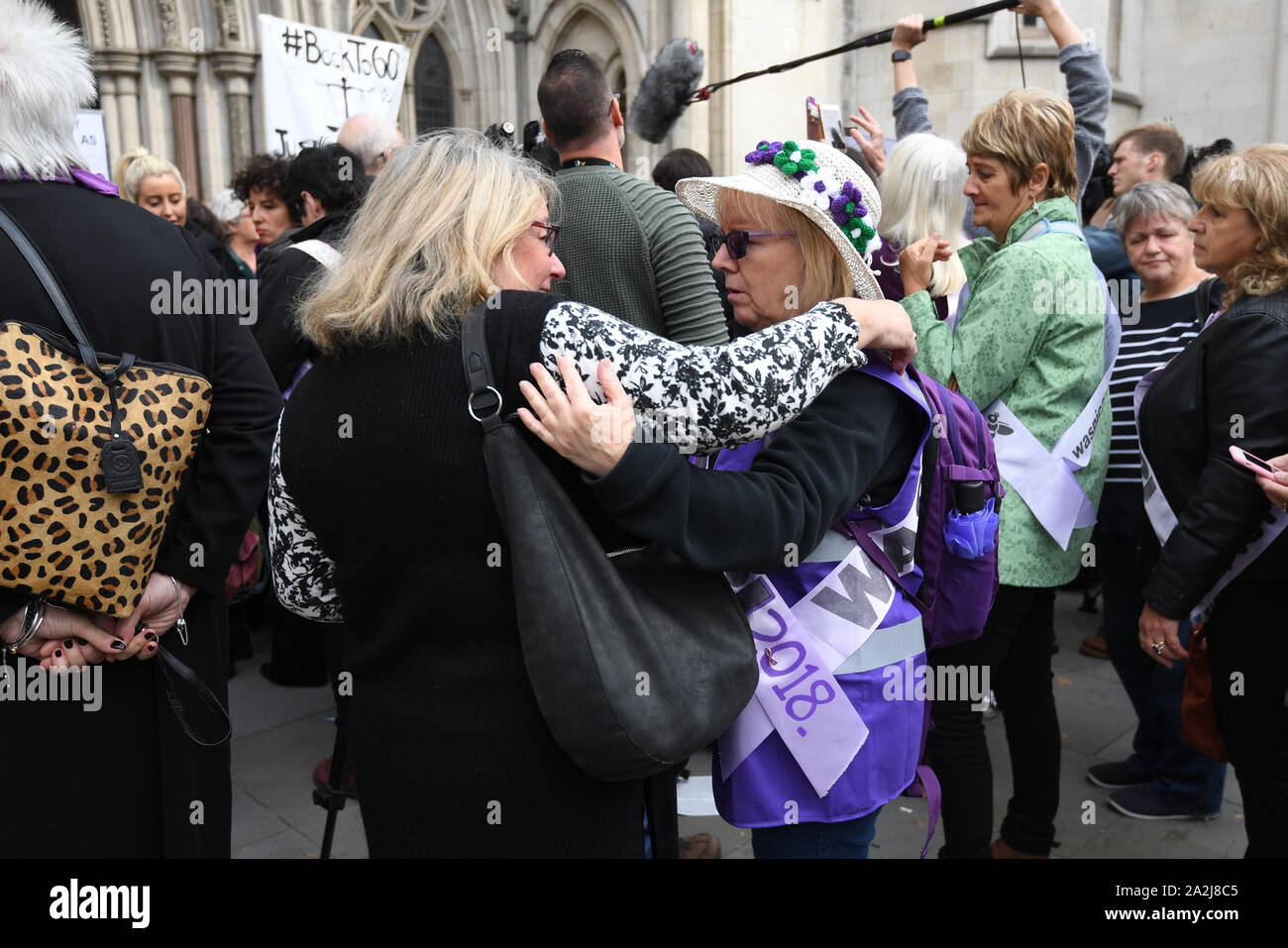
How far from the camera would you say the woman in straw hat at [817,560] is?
A: 5.44ft

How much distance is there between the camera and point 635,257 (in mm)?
3109

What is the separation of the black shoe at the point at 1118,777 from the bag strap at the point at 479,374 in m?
3.27

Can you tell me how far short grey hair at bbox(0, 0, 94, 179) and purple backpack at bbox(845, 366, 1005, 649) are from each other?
178 cm

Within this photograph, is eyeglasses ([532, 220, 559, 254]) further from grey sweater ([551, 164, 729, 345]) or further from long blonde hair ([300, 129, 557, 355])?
grey sweater ([551, 164, 729, 345])

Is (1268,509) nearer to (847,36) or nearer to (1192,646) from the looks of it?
(1192,646)

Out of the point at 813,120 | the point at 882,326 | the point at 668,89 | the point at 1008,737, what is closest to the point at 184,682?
the point at 882,326

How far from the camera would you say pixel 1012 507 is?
2900mm

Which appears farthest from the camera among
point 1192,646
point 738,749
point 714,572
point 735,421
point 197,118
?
point 197,118

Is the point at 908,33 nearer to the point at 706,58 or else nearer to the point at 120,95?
the point at 706,58

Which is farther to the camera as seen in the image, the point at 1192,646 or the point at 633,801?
the point at 1192,646

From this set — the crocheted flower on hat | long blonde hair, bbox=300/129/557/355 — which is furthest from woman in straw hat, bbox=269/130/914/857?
the crocheted flower on hat

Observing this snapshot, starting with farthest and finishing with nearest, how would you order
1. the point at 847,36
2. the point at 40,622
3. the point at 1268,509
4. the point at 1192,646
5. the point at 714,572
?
the point at 847,36
the point at 1192,646
the point at 1268,509
the point at 40,622
the point at 714,572
